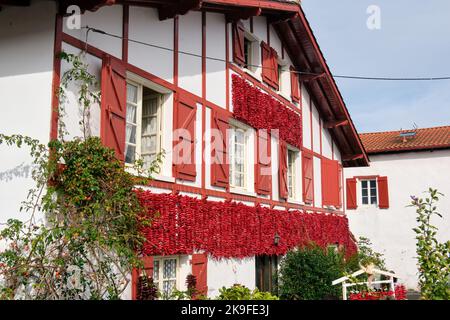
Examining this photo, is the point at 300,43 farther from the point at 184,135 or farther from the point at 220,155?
the point at 184,135

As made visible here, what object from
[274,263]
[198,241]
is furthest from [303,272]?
[198,241]

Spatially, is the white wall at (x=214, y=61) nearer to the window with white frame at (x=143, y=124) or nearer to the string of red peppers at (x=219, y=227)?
the window with white frame at (x=143, y=124)

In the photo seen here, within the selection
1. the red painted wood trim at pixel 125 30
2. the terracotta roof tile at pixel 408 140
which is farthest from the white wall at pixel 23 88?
the terracotta roof tile at pixel 408 140

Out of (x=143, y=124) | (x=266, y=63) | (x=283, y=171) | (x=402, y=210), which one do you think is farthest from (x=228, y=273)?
(x=402, y=210)

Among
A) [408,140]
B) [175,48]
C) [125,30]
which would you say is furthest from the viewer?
[408,140]

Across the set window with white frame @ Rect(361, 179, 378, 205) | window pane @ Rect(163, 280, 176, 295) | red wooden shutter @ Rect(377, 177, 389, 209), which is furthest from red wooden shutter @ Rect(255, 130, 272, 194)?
window with white frame @ Rect(361, 179, 378, 205)

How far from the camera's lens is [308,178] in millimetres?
14062

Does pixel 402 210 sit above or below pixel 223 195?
above

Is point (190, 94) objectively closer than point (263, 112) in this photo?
Yes

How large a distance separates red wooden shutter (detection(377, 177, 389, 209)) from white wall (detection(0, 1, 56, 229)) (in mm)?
16992

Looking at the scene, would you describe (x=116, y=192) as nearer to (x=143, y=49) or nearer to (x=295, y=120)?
(x=143, y=49)

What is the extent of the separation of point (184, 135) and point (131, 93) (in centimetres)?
115
